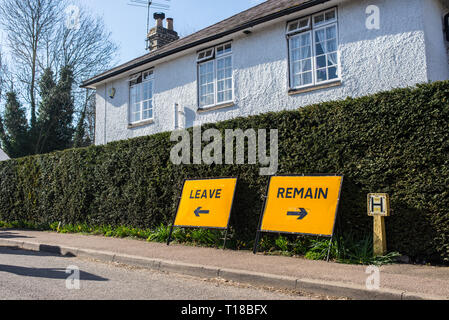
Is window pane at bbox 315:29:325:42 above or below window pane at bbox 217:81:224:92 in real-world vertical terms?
above

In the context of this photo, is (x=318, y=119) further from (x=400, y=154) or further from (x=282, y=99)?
(x=282, y=99)

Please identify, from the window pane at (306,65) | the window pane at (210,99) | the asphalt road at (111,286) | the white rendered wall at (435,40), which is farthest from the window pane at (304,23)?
the asphalt road at (111,286)

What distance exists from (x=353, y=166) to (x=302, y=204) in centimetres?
114

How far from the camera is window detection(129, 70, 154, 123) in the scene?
1478 centimetres

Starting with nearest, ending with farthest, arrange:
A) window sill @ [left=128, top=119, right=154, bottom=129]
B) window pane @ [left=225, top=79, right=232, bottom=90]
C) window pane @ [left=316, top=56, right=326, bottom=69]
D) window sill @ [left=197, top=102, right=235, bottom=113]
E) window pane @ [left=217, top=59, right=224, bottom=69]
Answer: window pane @ [left=316, top=56, right=326, bottom=69] < window sill @ [left=197, top=102, right=235, bottom=113] < window pane @ [left=225, top=79, right=232, bottom=90] < window pane @ [left=217, top=59, right=224, bottom=69] < window sill @ [left=128, top=119, right=154, bottom=129]

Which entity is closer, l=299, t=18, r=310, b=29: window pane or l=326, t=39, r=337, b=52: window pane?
l=326, t=39, r=337, b=52: window pane

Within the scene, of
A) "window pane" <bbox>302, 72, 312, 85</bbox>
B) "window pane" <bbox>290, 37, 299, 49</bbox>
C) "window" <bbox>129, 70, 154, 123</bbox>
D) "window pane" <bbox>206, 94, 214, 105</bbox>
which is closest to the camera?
"window pane" <bbox>302, 72, 312, 85</bbox>

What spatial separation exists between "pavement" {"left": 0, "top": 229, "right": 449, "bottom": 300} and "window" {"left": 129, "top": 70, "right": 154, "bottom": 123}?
6.85m

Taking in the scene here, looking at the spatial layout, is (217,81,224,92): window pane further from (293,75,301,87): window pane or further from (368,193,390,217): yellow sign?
(368,193,390,217): yellow sign

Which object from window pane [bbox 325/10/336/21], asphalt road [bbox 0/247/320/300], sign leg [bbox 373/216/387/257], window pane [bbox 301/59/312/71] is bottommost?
asphalt road [bbox 0/247/320/300]

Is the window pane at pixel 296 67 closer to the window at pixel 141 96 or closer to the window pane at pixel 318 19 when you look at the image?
the window pane at pixel 318 19

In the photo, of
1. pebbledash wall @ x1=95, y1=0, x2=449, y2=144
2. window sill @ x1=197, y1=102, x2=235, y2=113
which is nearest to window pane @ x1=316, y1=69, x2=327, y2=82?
pebbledash wall @ x1=95, y1=0, x2=449, y2=144

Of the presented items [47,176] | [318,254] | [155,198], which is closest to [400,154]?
[318,254]

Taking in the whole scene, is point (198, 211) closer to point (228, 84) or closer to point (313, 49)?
point (228, 84)
